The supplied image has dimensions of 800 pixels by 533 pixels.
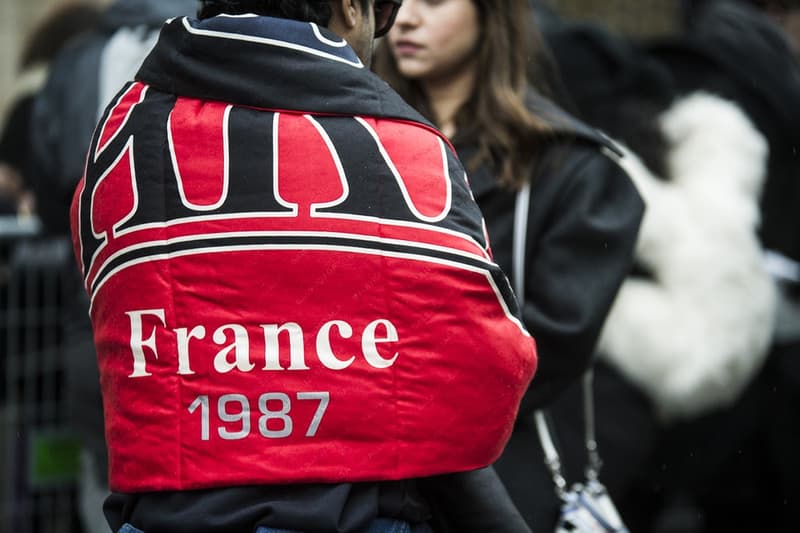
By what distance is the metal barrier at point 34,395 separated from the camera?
4.98 meters

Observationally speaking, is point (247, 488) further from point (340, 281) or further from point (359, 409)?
point (340, 281)

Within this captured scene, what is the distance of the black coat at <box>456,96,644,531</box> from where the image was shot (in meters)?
3.17

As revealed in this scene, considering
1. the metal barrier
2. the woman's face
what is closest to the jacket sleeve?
the woman's face

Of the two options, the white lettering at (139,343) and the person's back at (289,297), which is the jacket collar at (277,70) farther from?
the white lettering at (139,343)

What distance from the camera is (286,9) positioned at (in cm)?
219

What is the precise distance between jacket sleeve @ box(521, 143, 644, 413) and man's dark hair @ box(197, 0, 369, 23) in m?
1.18

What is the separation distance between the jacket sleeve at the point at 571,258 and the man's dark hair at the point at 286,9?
1178 millimetres

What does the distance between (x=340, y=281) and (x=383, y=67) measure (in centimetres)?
151

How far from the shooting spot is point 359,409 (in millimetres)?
2074

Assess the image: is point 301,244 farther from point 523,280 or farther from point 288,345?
point 523,280

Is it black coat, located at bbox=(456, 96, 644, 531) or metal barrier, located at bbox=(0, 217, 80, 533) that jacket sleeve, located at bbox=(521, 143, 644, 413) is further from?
metal barrier, located at bbox=(0, 217, 80, 533)

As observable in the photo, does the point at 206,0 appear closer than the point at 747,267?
Yes

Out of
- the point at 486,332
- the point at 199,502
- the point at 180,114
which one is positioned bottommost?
the point at 199,502

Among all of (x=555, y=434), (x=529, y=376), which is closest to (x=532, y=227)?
(x=555, y=434)
